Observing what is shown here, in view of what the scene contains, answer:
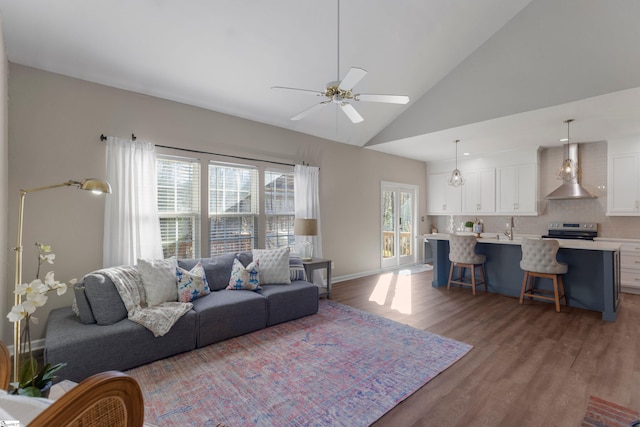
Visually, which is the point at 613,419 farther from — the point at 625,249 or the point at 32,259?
the point at 32,259

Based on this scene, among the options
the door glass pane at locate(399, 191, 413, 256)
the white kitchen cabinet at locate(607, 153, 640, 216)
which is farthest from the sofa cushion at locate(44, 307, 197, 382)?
the white kitchen cabinet at locate(607, 153, 640, 216)

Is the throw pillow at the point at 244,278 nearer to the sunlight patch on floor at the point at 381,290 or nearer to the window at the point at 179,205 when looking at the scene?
the window at the point at 179,205

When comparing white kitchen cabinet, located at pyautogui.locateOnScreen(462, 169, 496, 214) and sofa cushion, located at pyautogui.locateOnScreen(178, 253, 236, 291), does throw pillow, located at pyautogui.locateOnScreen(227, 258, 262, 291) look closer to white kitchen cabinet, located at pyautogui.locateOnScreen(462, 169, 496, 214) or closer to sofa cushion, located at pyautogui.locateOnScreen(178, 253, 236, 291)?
sofa cushion, located at pyautogui.locateOnScreen(178, 253, 236, 291)

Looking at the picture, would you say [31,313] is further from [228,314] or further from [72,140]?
[72,140]

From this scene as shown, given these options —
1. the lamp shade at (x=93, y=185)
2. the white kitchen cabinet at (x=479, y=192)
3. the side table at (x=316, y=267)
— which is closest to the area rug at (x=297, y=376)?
the side table at (x=316, y=267)

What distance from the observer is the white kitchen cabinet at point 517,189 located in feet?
20.6

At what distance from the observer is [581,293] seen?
13.8ft

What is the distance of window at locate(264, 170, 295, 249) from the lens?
4.89 meters

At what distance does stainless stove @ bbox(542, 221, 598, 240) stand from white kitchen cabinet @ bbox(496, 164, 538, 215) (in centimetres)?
50

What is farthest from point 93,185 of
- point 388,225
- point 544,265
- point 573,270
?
point 388,225

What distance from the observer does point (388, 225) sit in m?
7.08

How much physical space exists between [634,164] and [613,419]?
526cm

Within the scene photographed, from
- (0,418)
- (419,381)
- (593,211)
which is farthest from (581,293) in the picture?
(0,418)

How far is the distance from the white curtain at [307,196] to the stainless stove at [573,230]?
4.71m
